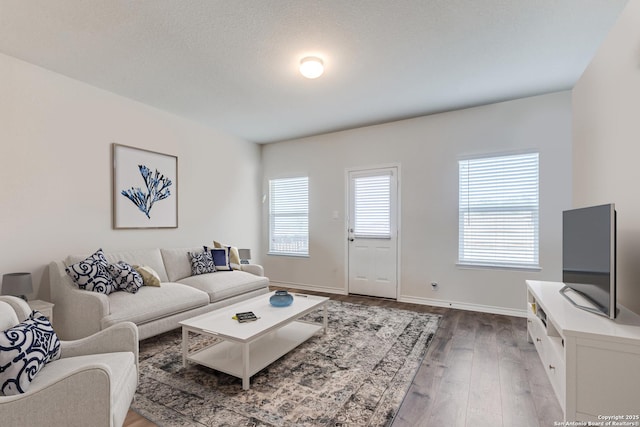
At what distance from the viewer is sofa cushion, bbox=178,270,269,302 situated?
349cm

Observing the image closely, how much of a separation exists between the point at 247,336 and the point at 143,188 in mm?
2703

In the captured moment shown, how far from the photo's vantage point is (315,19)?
2207 millimetres

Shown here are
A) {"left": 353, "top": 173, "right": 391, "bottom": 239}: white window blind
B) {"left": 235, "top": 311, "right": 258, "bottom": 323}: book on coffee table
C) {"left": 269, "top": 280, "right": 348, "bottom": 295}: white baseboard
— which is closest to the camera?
{"left": 235, "top": 311, "right": 258, "bottom": 323}: book on coffee table

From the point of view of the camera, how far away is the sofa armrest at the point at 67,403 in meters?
1.19

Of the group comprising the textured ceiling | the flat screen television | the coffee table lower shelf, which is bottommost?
the coffee table lower shelf

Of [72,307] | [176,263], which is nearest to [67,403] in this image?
[72,307]

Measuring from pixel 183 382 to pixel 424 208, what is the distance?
138 inches

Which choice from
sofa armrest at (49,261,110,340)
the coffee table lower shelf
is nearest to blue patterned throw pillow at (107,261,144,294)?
sofa armrest at (49,261,110,340)

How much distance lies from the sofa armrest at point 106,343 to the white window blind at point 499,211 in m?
3.78

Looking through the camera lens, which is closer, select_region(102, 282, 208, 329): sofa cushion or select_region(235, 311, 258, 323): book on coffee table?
select_region(235, 311, 258, 323): book on coffee table

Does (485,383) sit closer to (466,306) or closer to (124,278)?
(466,306)

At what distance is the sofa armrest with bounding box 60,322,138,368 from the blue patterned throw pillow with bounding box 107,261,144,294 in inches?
50.9

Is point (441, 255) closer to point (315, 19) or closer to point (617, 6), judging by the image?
point (617, 6)

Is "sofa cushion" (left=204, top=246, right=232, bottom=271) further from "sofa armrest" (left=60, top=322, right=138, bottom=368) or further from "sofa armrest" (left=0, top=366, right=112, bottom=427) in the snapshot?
"sofa armrest" (left=0, top=366, right=112, bottom=427)
